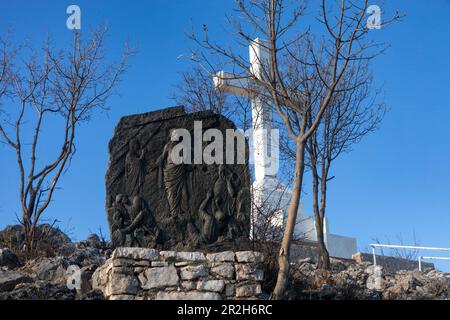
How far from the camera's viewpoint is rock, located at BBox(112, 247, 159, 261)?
31.8 ft

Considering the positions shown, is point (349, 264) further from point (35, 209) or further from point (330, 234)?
point (35, 209)

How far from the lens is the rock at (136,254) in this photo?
969cm

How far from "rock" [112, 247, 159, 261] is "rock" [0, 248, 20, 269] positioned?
114 inches

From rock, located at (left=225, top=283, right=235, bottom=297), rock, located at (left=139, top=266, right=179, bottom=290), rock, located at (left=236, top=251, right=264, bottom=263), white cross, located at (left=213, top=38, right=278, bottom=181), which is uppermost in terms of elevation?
white cross, located at (left=213, top=38, right=278, bottom=181)

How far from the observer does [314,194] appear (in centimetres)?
1438

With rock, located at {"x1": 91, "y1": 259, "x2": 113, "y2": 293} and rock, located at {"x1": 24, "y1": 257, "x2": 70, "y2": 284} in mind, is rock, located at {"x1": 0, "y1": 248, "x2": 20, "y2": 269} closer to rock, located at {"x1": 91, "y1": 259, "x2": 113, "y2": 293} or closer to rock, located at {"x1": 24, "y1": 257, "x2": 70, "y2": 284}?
rock, located at {"x1": 24, "y1": 257, "x2": 70, "y2": 284}

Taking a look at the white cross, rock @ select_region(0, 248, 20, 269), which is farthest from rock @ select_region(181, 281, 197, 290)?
the white cross

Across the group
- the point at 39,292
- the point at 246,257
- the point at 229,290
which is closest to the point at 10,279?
the point at 39,292

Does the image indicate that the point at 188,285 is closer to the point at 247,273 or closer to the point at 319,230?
the point at 247,273

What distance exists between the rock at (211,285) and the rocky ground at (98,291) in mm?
924
